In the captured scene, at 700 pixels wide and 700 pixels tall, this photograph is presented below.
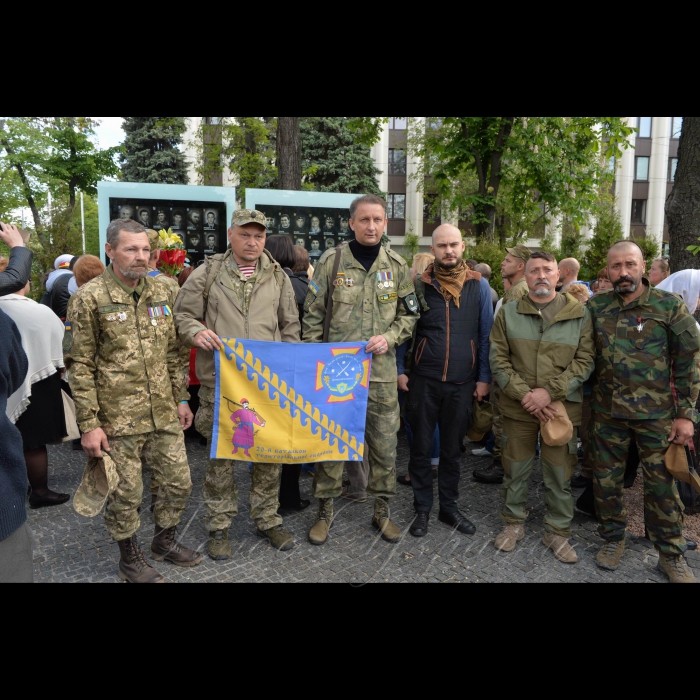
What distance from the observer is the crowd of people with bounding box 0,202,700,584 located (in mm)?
3754

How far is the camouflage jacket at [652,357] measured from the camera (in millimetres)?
3934

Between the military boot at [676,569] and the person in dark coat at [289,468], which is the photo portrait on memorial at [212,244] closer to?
the person in dark coat at [289,468]

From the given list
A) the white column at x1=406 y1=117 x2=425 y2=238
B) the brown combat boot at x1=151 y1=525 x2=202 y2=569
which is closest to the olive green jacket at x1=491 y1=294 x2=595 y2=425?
the brown combat boot at x1=151 y1=525 x2=202 y2=569

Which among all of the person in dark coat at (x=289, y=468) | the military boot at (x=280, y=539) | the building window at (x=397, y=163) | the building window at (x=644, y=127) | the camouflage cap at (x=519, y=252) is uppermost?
the building window at (x=644, y=127)

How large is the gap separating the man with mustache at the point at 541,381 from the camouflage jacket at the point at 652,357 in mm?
227

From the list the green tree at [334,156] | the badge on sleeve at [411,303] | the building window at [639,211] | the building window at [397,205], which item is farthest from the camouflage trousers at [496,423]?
the building window at [639,211]

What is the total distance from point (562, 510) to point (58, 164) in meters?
25.2

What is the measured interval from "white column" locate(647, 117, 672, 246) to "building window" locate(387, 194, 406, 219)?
18289 mm

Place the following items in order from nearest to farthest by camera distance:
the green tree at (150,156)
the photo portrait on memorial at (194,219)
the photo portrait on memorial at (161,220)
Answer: the photo portrait on memorial at (161,220) < the photo portrait on memorial at (194,219) < the green tree at (150,156)

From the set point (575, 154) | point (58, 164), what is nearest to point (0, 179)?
point (58, 164)

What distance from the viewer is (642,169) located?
42.7m

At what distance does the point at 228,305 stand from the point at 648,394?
10.2 ft

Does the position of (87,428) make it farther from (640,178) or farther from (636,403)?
(640,178)

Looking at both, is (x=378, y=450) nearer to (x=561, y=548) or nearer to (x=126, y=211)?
(x=561, y=548)
